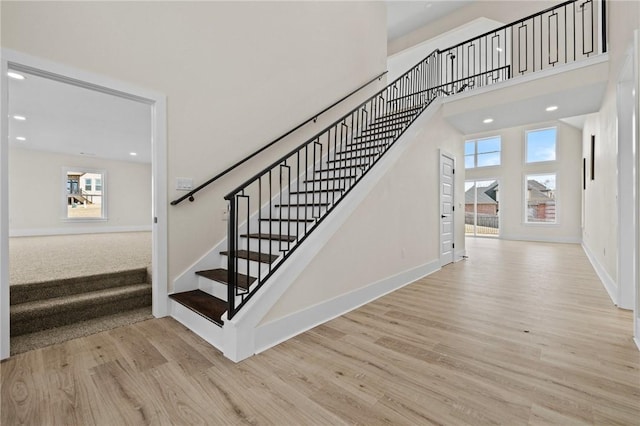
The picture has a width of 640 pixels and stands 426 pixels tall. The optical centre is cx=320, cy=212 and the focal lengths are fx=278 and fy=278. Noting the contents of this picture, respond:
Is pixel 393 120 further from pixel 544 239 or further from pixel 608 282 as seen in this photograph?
pixel 544 239

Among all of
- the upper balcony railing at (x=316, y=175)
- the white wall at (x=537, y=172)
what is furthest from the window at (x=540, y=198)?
the upper balcony railing at (x=316, y=175)

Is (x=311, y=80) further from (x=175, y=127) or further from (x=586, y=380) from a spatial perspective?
(x=586, y=380)

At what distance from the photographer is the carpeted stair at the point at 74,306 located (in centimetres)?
228

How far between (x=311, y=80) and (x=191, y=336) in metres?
3.76

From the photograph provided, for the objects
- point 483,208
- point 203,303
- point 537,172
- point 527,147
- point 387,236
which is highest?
point 527,147

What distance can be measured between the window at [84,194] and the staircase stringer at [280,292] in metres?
8.90

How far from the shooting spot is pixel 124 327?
8.03ft

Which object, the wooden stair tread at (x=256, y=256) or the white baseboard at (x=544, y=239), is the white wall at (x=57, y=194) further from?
the white baseboard at (x=544, y=239)

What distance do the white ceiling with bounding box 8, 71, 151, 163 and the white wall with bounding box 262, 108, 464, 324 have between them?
342cm

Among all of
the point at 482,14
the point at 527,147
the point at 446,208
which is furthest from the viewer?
the point at 527,147

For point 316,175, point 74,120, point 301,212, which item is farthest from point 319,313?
point 74,120

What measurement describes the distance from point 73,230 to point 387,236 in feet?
30.2

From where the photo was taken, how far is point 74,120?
16.9 feet

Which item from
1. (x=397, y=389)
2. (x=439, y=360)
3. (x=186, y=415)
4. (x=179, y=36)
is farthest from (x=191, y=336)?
(x=179, y=36)
